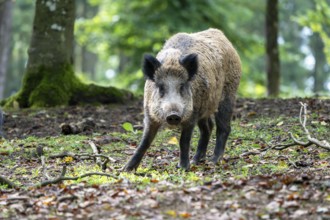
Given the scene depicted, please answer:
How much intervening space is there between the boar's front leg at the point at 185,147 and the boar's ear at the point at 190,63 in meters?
0.70

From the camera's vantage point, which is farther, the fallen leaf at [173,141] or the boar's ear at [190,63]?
the fallen leaf at [173,141]

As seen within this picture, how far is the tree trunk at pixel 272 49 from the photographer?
17438 millimetres

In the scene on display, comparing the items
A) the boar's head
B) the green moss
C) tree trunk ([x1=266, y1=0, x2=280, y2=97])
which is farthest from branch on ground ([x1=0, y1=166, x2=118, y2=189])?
tree trunk ([x1=266, y1=0, x2=280, y2=97])

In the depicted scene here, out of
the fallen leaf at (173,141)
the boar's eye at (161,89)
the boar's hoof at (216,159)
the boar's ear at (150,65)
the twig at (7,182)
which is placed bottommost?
the twig at (7,182)

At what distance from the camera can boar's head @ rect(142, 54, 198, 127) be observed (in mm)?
7980

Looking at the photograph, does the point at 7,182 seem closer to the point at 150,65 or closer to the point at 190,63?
the point at 150,65

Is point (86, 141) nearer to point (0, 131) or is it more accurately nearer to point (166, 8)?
point (0, 131)

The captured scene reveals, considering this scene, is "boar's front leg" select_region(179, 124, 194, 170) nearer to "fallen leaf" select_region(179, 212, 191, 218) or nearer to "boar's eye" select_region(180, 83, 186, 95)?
"boar's eye" select_region(180, 83, 186, 95)

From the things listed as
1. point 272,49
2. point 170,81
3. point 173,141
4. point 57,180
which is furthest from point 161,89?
point 272,49

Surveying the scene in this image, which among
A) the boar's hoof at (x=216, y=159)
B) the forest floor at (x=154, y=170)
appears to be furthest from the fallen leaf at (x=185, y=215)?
the boar's hoof at (x=216, y=159)

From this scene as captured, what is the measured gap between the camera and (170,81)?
8.09 m

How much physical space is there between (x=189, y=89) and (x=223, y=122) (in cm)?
146

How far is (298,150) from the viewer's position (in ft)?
29.7

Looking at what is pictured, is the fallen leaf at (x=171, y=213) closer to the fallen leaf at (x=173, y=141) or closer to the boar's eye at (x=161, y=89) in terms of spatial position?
the boar's eye at (x=161, y=89)
